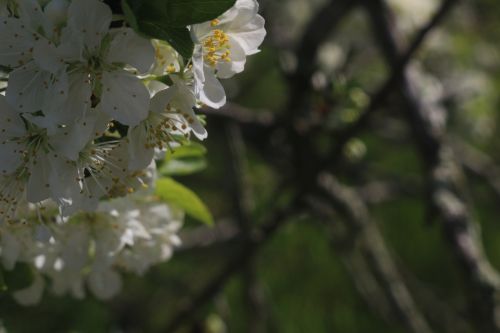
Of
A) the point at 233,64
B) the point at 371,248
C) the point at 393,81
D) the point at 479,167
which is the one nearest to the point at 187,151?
the point at 233,64

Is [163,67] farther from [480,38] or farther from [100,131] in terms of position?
[480,38]

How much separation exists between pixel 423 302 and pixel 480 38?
2206mm

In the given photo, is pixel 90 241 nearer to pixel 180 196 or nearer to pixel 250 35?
pixel 180 196

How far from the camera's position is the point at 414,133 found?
1.97 meters

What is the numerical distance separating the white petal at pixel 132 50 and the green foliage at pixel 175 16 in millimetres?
15

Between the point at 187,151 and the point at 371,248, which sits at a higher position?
the point at 187,151

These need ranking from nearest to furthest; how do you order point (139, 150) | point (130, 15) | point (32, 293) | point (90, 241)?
point (130, 15) < point (139, 150) < point (90, 241) < point (32, 293)

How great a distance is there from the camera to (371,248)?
2.03 metres

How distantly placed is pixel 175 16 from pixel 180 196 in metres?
0.48

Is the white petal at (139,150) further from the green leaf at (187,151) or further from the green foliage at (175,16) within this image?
the green leaf at (187,151)

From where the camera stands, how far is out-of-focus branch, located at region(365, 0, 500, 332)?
159 centimetres

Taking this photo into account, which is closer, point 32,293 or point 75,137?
point 75,137

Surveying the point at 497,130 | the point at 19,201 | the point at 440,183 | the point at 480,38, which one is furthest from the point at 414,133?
the point at 480,38

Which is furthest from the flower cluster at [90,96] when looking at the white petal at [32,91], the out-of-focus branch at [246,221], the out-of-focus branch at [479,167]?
the out-of-focus branch at [479,167]
